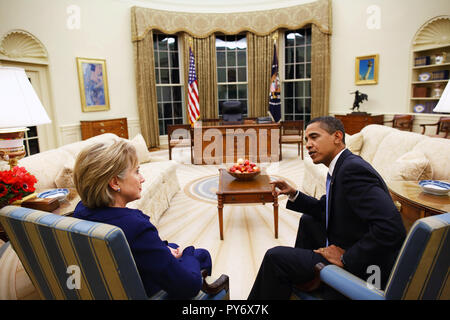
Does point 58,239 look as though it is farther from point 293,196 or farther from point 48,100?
point 48,100

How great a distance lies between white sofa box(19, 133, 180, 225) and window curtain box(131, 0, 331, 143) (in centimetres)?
398

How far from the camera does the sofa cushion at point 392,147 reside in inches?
132

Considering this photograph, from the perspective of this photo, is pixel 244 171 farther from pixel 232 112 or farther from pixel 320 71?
pixel 320 71

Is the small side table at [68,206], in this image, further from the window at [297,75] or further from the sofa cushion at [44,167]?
the window at [297,75]

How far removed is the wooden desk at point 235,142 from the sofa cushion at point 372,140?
7.87 ft

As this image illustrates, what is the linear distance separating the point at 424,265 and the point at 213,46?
8.44 metres

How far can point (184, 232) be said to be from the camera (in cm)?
325

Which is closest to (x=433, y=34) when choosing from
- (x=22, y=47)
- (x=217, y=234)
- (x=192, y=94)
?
(x=192, y=94)

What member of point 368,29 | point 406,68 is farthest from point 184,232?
point 368,29

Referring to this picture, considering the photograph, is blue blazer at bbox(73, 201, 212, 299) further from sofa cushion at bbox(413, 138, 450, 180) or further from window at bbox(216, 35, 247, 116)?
window at bbox(216, 35, 247, 116)

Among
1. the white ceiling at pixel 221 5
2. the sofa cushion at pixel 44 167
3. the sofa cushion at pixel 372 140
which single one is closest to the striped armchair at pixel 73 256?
the sofa cushion at pixel 44 167

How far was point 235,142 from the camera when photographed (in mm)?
6480
